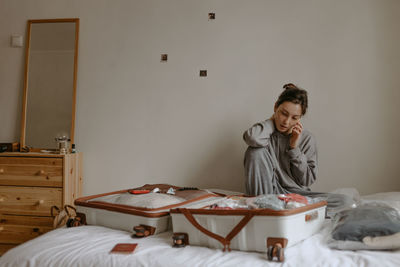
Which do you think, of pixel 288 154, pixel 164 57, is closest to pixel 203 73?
pixel 164 57

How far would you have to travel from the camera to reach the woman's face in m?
1.89

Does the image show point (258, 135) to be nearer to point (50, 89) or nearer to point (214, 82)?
point (214, 82)

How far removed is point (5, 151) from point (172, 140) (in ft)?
4.08

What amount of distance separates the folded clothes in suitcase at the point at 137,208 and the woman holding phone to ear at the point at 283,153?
0.40 m

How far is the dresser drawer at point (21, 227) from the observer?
2230 mm

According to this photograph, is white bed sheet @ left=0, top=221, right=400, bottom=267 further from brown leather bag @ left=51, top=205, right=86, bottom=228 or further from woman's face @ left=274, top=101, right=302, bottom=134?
woman's face @ left=274, top=101, right=302, bottom=134

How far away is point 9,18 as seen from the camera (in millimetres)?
2701

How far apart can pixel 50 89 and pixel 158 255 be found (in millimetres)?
1985

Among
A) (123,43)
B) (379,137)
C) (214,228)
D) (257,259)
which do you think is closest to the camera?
(257,259)

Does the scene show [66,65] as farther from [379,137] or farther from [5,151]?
[379,137]

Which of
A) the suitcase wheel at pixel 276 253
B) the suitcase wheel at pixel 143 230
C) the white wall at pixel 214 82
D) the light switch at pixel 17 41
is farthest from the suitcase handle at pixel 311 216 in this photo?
the light switch at pixel 17 41

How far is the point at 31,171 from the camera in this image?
2244mm

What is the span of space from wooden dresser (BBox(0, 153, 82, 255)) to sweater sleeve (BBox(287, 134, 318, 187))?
150 centimetres

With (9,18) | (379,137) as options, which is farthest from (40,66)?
(379,137)
